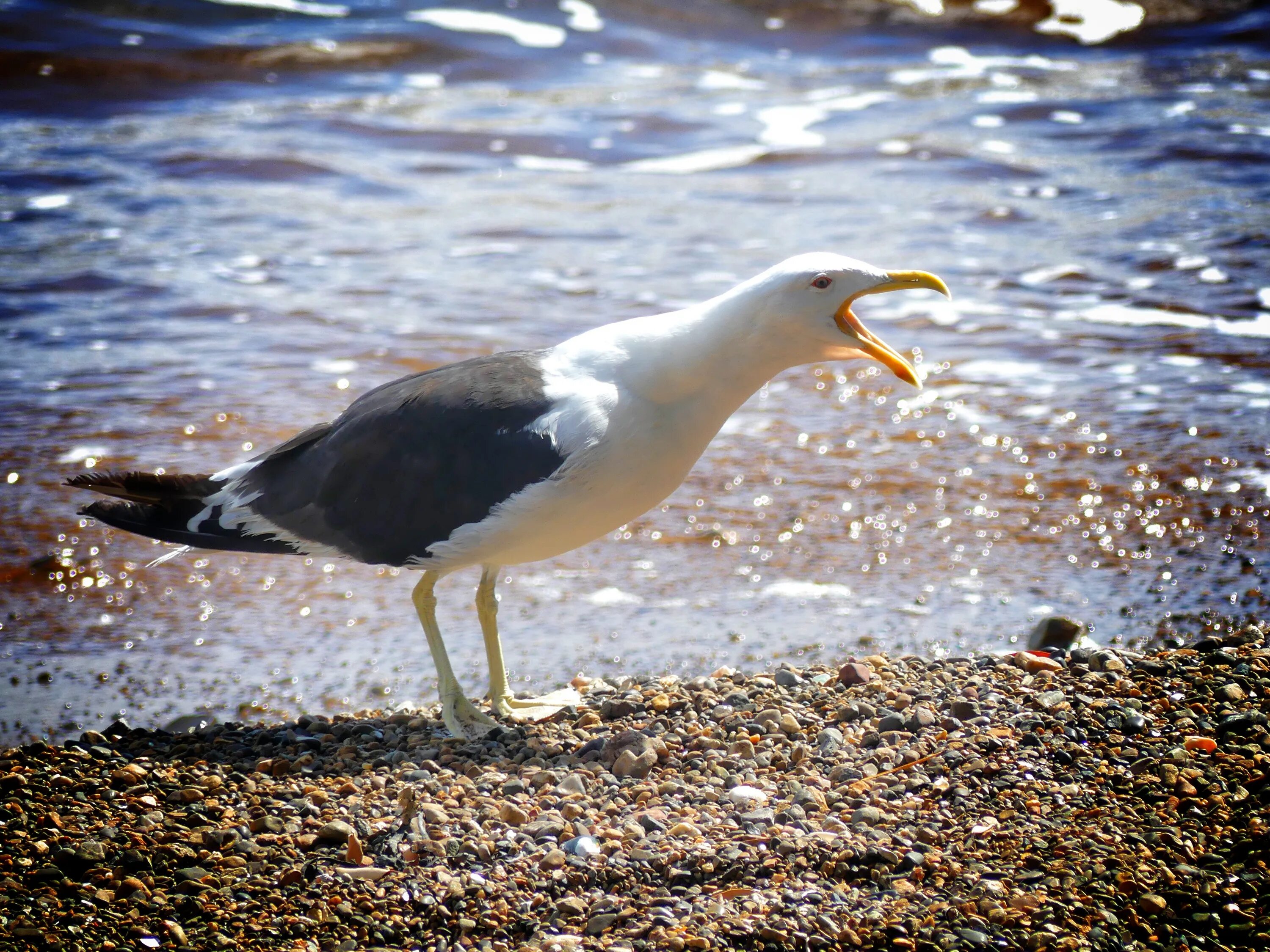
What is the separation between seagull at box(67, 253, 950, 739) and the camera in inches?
146

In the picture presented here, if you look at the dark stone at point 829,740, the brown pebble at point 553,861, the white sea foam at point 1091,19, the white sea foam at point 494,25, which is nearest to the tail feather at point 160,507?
the brown pebble at point 553,861

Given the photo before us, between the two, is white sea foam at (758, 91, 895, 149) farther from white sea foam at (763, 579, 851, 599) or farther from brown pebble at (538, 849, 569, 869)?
brown pebble at (538, 849, 569, 869)

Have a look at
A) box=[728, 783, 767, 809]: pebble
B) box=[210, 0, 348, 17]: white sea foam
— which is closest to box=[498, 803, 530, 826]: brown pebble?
box=[728, 783, 767, 809]: pebble

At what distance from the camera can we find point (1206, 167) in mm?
10570

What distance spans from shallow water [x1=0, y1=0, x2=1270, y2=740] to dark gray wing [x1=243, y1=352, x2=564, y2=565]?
69 centimetres

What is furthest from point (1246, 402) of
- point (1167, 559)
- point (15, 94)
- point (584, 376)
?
point (15, 94)

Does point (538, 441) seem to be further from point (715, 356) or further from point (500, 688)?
→ point (500, 688)

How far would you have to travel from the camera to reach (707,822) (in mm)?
3201

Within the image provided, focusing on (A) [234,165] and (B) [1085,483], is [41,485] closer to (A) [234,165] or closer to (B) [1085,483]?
(B) [1085,483]

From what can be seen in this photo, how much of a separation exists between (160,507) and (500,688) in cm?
129

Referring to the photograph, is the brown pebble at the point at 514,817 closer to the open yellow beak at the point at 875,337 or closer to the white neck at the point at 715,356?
the white neck at the point at 715,356

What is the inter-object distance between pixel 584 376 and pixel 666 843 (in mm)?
1450

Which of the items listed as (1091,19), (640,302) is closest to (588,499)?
(640,302)

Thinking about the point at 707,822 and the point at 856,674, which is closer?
the point at 707,822
